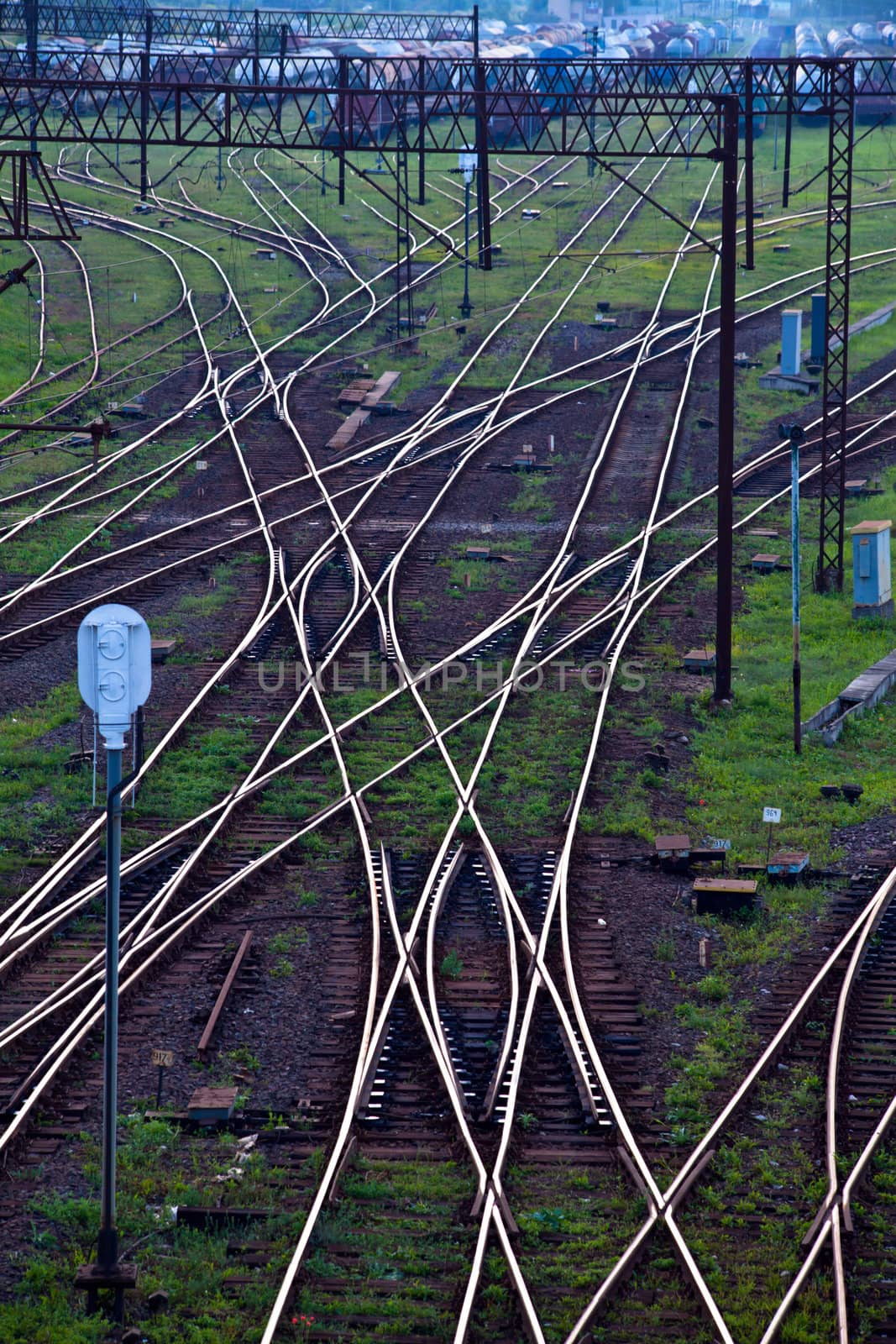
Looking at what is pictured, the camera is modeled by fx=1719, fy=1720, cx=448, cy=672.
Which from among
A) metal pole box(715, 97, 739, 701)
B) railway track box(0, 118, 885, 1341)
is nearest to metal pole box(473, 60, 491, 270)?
metal pole box(715, 97, 739, 701)

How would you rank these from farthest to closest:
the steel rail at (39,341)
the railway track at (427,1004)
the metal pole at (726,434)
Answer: the steel rail at (39,341) < the metal pole at (726,434) < the railway track at (427,1004)

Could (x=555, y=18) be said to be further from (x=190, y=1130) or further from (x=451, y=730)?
(x=190, y=1130)

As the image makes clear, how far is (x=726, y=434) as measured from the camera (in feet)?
59.6

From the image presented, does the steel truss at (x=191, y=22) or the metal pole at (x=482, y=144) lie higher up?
the steel truss at (x=191, y=22)

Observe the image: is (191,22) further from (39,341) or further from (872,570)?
(872,570)

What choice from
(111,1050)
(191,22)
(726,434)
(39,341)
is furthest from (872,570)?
(191,22)

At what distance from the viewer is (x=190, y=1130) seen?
408 inches

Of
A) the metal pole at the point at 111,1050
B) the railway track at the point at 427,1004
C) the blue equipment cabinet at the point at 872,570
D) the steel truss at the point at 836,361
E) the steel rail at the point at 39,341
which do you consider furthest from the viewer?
the steel rail at the point at 39,341

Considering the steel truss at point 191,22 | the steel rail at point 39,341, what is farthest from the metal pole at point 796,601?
the steel truss at point 191,22

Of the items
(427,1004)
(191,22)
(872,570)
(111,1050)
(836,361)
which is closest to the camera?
(111,1050)

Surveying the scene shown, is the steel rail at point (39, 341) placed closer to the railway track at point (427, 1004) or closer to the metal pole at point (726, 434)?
the railway track at point (427, 1004)

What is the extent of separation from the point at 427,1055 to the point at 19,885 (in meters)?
4.18

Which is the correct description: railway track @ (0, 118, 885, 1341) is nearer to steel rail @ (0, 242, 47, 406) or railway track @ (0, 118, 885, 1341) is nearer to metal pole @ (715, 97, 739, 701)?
metal pole @ (715, 97, 739, 701)

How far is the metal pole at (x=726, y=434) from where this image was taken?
17328mm
